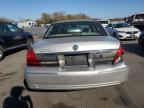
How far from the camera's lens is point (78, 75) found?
4203 millimetres

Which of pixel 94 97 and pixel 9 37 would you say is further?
pixel 9 37

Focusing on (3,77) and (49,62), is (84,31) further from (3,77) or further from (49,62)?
(3,77)

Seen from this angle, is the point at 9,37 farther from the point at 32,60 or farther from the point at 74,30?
the point at 32,60

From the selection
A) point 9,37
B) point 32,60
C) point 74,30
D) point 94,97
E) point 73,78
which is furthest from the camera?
point 9,37

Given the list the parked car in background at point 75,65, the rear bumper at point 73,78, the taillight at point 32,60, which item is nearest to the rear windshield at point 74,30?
the parked car in background at point 75,65

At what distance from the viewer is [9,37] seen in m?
11.3

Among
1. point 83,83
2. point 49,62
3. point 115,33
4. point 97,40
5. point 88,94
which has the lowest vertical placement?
point 115,33

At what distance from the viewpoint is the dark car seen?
10766 mm

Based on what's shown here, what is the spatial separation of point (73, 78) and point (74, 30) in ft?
5.04

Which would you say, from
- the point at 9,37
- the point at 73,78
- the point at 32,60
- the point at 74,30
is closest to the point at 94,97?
the point at 73,78

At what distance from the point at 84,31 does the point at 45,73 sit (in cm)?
165

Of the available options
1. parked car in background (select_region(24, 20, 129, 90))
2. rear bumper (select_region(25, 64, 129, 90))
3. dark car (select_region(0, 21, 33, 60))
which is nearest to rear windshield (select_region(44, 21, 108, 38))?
parked car in background (select_region(24, 20, 129, 90))

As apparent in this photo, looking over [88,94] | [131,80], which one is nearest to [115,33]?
[131,80]

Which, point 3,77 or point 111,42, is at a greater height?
point 111,42
